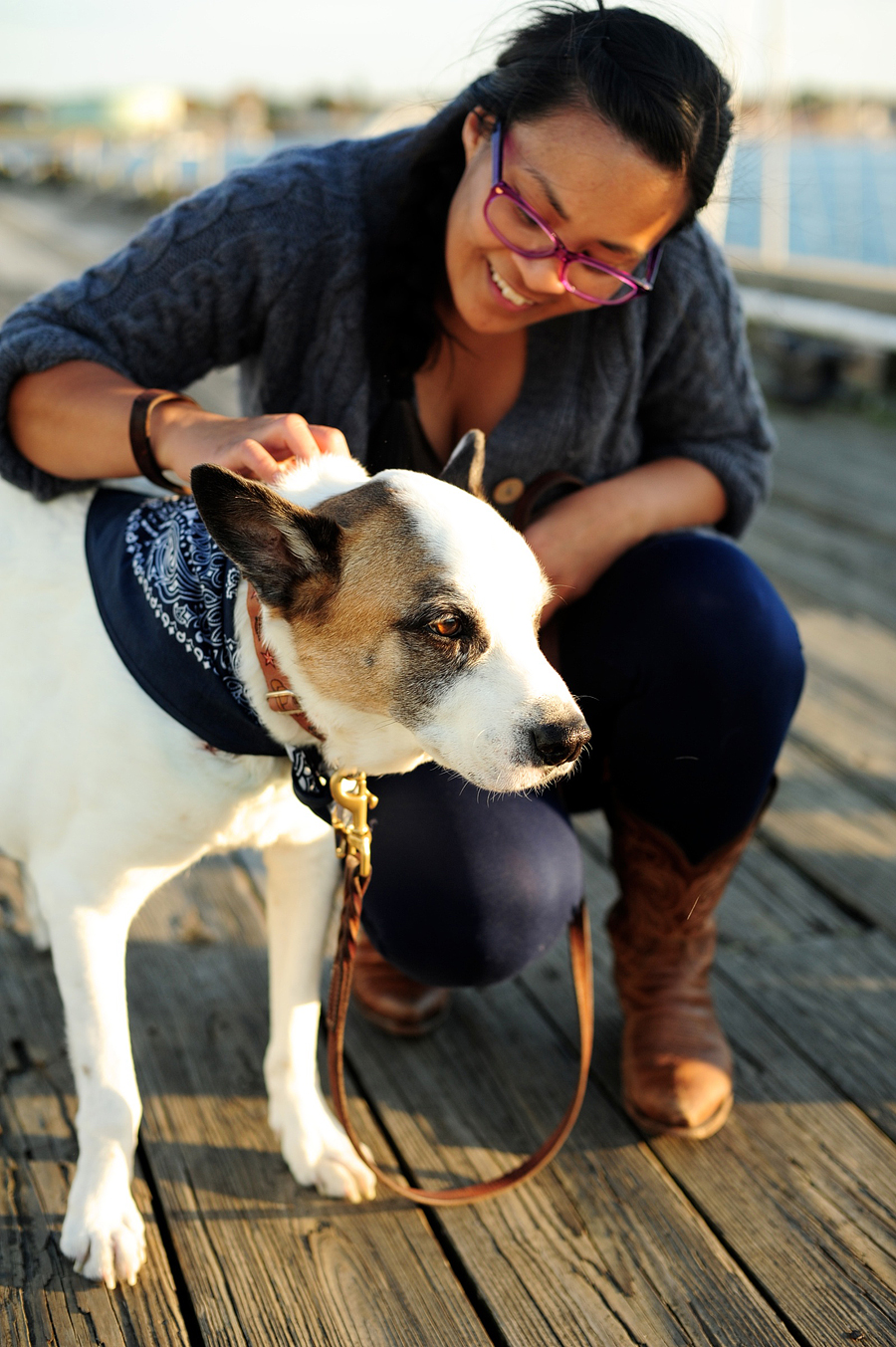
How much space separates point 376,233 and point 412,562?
2.31 feet

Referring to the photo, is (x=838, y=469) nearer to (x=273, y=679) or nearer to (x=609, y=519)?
(x=609, y=519)

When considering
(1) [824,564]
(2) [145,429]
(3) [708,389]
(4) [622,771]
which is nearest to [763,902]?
(4) [622,771]

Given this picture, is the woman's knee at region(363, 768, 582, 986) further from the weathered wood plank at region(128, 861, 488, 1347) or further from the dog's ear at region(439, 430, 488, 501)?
the dog's ear at region(439, 430, 488, 501)

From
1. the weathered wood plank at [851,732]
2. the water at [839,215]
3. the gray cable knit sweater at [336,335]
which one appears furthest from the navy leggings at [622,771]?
the water at [839,215]

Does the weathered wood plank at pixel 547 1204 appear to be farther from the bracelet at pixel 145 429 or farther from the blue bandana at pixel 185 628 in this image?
the bracelet at pixel 145 429

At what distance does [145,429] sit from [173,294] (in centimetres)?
28

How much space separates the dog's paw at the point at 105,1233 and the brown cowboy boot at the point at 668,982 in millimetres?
746

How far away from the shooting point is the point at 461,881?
156cm

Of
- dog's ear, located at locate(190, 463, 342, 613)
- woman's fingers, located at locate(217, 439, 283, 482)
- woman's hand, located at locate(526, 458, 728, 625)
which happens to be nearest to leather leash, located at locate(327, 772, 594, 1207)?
dog's ear, located at locate(190, 463, 342, 613)

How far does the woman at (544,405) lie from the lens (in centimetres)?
148

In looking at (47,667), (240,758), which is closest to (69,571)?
(47,667)

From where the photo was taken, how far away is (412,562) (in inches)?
50.5

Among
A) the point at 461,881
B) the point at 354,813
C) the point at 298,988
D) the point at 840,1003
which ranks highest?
the point at 354,813

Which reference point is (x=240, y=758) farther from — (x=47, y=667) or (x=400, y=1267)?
(x=400, y=1267)
